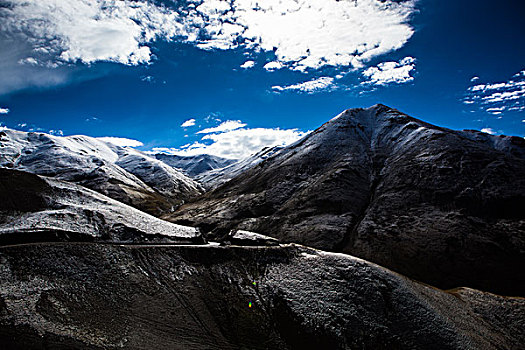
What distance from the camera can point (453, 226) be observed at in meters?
39.7

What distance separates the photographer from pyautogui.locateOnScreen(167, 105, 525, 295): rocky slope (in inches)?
1352

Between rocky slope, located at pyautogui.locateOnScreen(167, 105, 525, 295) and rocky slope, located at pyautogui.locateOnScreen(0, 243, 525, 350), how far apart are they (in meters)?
12.2

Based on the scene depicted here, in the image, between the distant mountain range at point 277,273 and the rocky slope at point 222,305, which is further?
the distant mountain range at point 277,273

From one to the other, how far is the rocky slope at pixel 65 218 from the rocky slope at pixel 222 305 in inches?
160

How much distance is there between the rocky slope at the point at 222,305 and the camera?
574 inches

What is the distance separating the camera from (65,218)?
2444 cm

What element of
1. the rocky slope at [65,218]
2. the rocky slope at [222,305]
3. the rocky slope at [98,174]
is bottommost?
the rocky slope at [222,305]

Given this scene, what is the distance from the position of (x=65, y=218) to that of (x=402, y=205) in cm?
5133

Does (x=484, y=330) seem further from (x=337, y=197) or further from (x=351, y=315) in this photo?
(x=337, y=197)

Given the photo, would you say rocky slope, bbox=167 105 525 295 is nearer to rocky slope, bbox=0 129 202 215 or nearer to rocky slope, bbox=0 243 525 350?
rocky slope, bbox=0 243 525 350

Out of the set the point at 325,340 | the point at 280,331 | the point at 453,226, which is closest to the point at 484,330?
the point at 325,340

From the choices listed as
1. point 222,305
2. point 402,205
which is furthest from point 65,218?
point 402,205

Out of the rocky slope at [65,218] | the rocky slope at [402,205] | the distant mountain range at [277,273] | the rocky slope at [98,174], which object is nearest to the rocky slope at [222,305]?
the distant mountain range at [277,273]

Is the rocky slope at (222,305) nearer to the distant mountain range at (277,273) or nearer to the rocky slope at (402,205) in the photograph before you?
the distant mountain range at (277,273)
